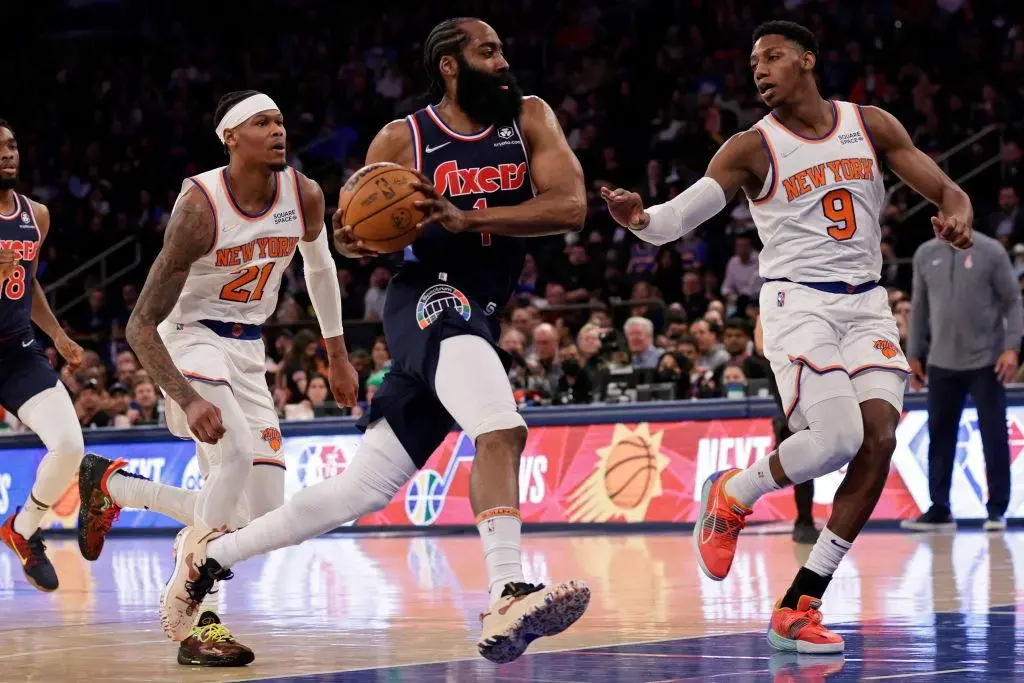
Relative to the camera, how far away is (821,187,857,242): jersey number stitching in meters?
6.23

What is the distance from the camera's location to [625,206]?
584 centimetres

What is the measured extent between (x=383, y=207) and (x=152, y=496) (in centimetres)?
277

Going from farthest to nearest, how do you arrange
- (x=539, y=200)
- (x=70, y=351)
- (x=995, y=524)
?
1. (x=995, y=524)
2. (x=70, y=351)
3. (x=539, y=200)

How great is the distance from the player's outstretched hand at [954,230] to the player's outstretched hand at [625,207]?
114 cm

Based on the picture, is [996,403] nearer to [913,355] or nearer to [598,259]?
[913,355]

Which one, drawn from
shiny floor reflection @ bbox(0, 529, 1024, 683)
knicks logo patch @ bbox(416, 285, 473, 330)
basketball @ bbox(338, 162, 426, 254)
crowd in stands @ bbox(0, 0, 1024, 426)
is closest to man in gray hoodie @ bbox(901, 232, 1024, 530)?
shiny floor reflection @ bbox(0, 529, 1024, 683)

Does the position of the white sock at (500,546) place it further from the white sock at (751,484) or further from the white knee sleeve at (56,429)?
the white knee sleeve at (56,429)

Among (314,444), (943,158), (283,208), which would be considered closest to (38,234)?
(283,208)

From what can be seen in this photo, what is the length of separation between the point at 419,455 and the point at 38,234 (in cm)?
468

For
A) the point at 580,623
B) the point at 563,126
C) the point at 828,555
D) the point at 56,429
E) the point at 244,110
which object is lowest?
the point at 580,623

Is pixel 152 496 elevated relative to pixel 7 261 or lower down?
lower down

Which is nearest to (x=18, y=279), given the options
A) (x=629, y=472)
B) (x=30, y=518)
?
(x=30, y=518)

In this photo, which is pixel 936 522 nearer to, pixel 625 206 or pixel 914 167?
pixel 914 167

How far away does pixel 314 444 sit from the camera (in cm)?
1495
